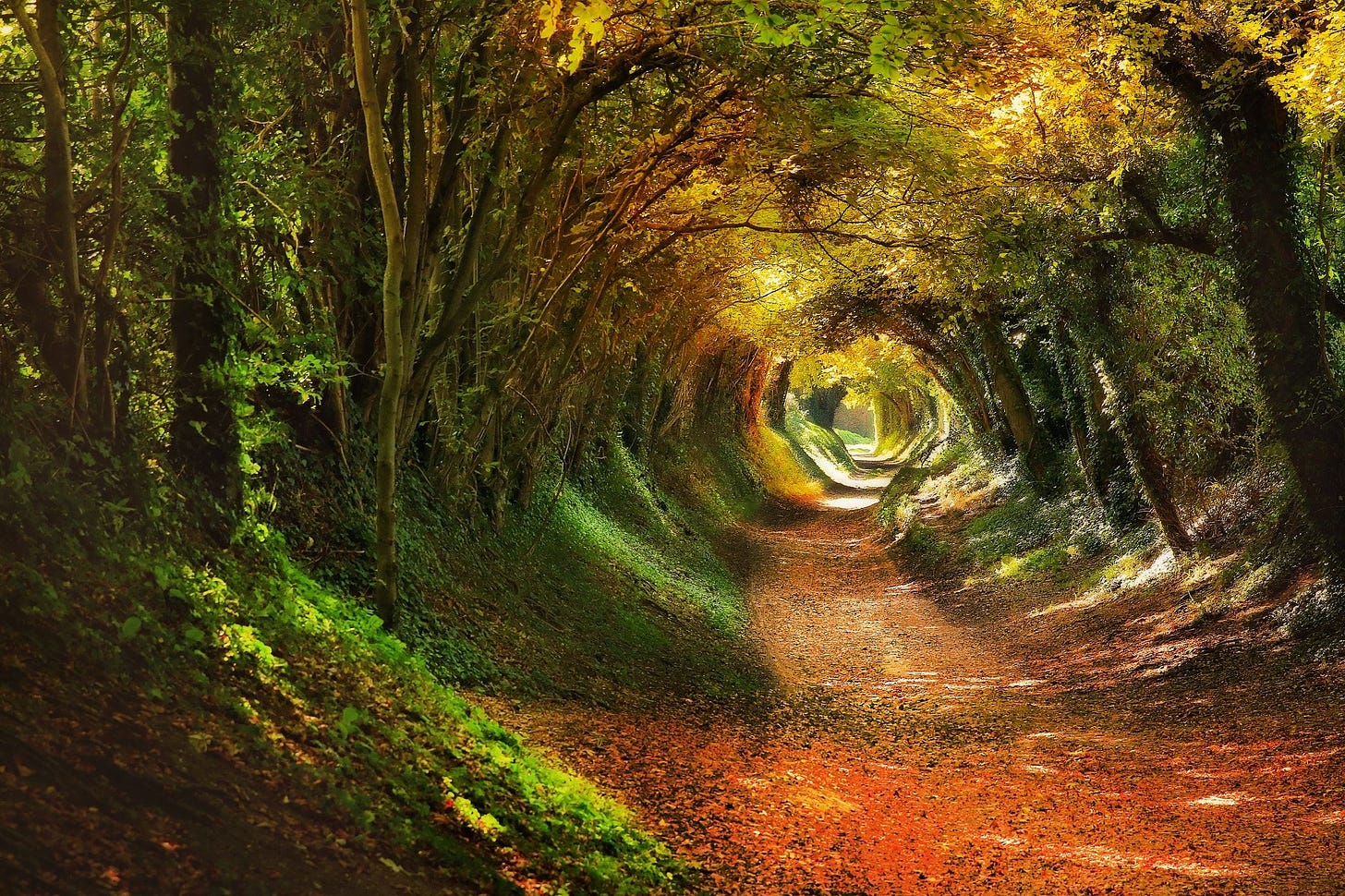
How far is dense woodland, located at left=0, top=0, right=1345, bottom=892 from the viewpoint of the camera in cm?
427

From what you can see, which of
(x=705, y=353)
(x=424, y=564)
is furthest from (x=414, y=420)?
(x=705, y=353)

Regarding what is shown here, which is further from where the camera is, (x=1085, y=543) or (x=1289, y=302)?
(x=1085, y=543)

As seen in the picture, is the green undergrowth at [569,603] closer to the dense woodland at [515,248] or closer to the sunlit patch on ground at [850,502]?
the dense woodland at [515,248]

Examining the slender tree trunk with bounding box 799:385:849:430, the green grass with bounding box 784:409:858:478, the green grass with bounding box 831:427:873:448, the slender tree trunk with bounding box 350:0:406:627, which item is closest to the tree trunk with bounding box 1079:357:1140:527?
the slender tree trunk with bounding box 350:0:406:627

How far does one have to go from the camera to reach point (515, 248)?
26.0ft

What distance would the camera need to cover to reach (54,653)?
346 cm

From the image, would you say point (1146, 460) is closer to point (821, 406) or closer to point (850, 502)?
point (850, 502)

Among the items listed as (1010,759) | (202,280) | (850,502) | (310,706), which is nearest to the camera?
(310,706)

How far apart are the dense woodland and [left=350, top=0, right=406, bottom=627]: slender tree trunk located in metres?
0.03

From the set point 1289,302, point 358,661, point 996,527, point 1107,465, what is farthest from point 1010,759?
point 996,527

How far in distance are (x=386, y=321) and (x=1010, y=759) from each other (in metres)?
5.43

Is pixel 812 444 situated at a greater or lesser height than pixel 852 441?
greater

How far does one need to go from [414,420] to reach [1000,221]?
616 centimetres

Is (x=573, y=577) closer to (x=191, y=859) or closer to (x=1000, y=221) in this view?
(x=1000, y=221)
